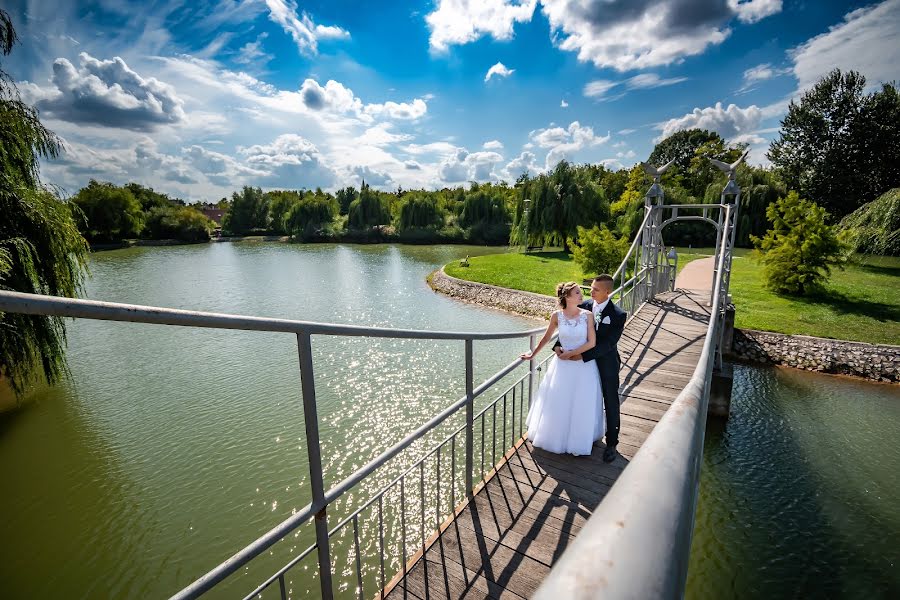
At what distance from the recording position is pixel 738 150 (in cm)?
4647

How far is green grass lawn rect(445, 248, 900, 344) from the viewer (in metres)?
12.7

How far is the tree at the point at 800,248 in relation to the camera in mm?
14609

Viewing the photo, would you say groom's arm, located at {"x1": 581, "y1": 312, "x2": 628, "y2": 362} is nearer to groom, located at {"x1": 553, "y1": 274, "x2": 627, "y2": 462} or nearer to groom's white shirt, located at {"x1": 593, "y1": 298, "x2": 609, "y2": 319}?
groom, located at {"x1": 553, "y1": 274, "x2": 627, "y2": 462}

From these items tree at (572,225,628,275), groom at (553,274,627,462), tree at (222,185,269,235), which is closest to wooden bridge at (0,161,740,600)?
groom at (553,274,627,462)

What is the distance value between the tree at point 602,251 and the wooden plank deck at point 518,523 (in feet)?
45.0

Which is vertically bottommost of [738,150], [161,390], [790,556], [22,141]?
[790,556]

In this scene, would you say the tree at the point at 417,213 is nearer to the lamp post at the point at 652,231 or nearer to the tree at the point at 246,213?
the tree at the point at 246,213

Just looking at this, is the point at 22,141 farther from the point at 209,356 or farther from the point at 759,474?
the point at 759,474

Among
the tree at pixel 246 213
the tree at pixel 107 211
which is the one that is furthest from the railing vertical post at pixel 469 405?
the tree at pixel 246 213

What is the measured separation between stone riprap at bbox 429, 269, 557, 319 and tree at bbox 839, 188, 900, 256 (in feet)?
30.5

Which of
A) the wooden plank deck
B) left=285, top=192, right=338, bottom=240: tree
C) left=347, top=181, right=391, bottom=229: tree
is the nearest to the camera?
the wooden plank deck

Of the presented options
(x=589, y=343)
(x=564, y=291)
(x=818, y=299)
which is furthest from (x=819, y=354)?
(x=564, y=291)

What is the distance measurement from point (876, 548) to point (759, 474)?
169 cm

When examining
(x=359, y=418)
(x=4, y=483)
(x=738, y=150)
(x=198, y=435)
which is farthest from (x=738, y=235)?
(x=4, y=483)
